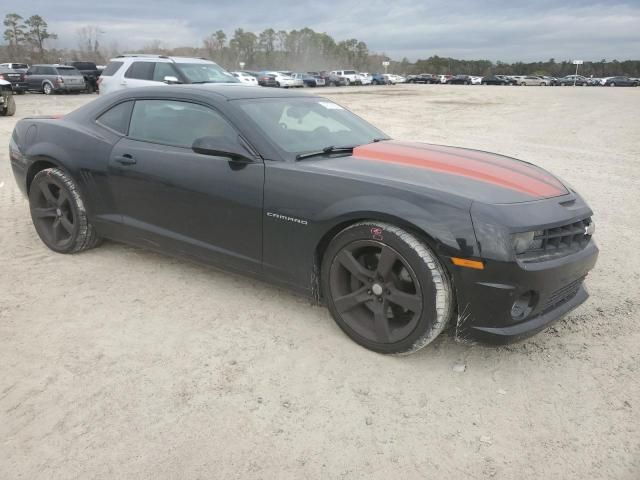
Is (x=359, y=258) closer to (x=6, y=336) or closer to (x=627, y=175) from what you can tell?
(x=6, y=336)

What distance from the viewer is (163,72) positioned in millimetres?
12445

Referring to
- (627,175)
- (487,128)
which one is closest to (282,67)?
(487,128)

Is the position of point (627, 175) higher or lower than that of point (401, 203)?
lower

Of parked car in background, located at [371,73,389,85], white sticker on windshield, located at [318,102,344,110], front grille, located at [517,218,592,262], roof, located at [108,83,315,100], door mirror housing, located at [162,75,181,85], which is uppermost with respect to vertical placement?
parked car in background, located at [371,73,389,85]

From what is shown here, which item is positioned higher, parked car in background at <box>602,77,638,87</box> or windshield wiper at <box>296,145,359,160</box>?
parked car in background at <box>602,77,638,87</box>

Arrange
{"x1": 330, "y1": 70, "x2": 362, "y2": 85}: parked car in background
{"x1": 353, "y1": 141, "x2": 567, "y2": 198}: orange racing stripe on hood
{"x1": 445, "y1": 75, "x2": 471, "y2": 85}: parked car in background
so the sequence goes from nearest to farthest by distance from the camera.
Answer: {"x1": 353, "y1": 141, "x2": 567, "y2": 198}: orange racing stripe on hood < {"x1": 330, "y1": 70, "x2": 362, "y2": 85}: parked car in background < {"x1": 445, "y1": 75, "x2": 471, "y2": 85}: parked car in background

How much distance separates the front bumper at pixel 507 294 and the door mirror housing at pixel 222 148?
149 centimetres

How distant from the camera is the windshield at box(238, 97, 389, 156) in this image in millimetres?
3398

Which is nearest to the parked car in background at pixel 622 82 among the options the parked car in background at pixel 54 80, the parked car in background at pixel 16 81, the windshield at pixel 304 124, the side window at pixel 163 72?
the parked car in background at pixel 54 80

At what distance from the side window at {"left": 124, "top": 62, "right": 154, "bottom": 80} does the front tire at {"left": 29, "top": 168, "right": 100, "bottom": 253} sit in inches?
350

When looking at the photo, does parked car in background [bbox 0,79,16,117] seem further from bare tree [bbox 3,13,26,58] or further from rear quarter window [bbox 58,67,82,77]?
bare tree [bbox 3,13,26,58]

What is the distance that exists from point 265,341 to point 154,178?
1.45 m

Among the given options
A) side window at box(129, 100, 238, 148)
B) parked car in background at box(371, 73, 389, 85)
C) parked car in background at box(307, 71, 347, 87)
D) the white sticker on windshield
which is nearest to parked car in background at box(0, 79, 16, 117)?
side window at box(129, 100, 238, 148)

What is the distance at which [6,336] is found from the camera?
10.2ft
